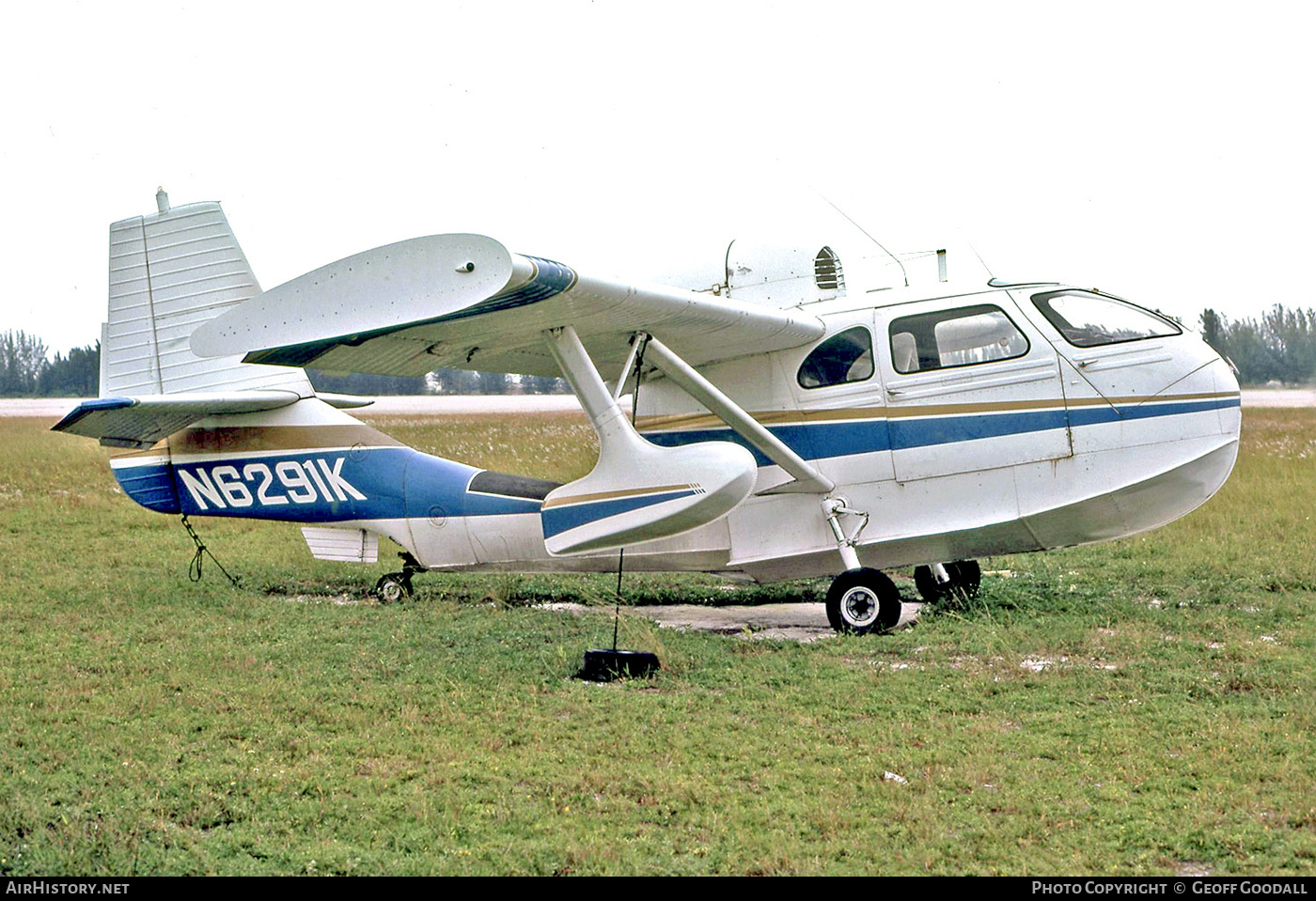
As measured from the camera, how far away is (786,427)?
9625 mm

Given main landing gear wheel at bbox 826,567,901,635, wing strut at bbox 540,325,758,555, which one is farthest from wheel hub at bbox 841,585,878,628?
wing strut at bbox 540,325,758,555

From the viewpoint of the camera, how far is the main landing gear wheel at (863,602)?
8.90 m

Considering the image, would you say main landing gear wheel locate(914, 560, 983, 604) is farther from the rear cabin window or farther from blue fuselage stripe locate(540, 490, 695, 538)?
blue fuselage stripe locate(540, 490, 695, 538)

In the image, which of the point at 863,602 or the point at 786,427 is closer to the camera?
the point at 863,602

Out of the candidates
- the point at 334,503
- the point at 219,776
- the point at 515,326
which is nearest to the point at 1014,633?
the point at 515,326

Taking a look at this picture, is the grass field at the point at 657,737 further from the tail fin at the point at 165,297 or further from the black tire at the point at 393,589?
the tail fin at the point at 165,297

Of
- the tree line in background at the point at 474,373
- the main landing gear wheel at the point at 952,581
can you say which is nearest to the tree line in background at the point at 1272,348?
the tree line in background at the point at 474,373

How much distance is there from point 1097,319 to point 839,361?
195cm

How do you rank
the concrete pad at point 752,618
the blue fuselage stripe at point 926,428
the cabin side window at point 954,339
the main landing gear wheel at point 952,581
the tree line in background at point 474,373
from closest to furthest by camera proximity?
the blue fuselage stripe at point 926,428 < the cabin side window at point 954,339 < the concrete pad at point 752,618 < the main landing gear wheel at point 952,581 < the tree line in background at point 474,373

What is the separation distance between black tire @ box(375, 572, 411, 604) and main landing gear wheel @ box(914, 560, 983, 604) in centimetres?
477

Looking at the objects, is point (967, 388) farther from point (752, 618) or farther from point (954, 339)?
point (752, 618)

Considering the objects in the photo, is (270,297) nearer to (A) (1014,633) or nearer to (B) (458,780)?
(B) (458,780)

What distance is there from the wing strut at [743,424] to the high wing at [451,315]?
0.74 feet

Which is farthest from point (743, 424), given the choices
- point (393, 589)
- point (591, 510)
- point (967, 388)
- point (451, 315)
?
point (393, 589)
